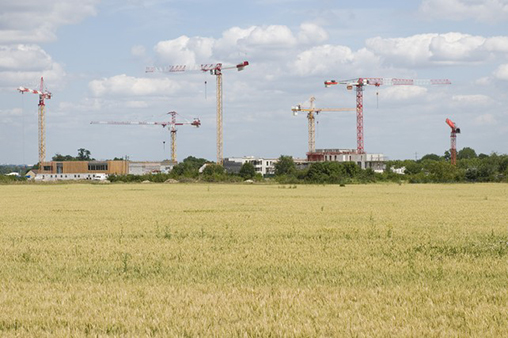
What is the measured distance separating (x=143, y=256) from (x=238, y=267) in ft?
11.4

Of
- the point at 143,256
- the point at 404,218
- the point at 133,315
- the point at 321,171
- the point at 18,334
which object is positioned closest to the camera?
the point at 18,334

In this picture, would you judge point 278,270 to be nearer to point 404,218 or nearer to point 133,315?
point 133,315

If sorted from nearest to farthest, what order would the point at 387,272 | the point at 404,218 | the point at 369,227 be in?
1. the point at 387,272
2. the point at 369,227
3. the point at 404,218

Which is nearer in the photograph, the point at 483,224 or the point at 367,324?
the point at 367,324

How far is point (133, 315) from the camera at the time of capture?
11.4 meters

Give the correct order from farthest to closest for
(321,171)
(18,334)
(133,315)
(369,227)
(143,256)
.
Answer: (321,171) < (369,227) < (143,256) < (133,315) < (18,334)

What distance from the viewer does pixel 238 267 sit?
1669 centimetres

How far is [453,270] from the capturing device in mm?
15930

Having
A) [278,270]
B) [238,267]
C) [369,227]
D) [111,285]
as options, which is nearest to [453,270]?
[278,270]

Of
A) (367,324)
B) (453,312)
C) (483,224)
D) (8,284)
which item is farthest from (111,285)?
(483,224)

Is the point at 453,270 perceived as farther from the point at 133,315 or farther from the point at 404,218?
the point at 404,218

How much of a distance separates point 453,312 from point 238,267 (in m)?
6.34

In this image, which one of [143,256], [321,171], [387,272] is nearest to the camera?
[387,272]

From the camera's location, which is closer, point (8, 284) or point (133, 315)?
point (133, 315)
